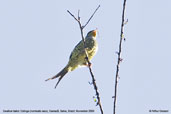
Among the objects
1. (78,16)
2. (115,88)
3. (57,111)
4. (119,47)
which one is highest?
(78,16)

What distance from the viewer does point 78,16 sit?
4.14 metres

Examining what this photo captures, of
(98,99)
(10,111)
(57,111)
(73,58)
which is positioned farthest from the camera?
(73,58)

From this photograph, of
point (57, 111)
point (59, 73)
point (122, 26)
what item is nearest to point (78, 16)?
point (122, 26)

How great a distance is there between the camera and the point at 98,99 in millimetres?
3973

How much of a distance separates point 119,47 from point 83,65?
410 centimetres

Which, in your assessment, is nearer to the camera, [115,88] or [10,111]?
[115,88]

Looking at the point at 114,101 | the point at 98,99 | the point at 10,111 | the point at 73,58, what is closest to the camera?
the point at 114,101

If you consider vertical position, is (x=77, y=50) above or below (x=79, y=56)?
above

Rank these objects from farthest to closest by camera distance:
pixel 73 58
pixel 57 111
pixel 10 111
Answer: pixel 73 58 → pixel 10 111 → pixel 57 111

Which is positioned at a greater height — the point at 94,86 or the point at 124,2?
the point at 124,2

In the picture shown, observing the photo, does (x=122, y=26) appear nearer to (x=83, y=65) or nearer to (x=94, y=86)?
(x=94, y=86)

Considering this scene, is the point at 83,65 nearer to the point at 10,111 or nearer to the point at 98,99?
the point at 10,111

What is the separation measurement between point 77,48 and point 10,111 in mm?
1864

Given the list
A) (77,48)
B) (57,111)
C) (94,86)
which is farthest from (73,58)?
(94,86)
